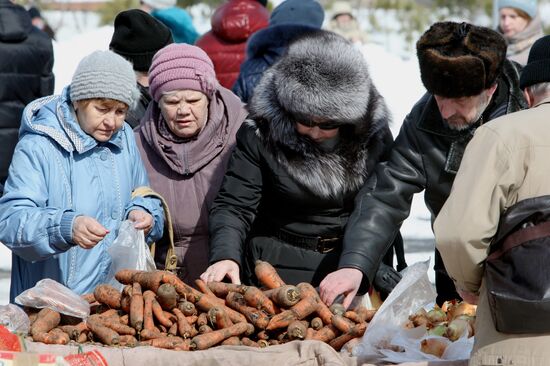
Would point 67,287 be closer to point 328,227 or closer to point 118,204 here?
point 118,204

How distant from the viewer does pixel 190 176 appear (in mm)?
4680

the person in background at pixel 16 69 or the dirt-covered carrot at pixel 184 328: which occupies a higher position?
the dirt-covered carrot at pixel 184 328

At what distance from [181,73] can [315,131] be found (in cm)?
68

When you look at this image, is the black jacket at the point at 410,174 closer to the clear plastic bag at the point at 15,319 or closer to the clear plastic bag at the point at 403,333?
the clear plastic bag at the point at 403,333

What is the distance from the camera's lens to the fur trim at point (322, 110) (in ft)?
13.5

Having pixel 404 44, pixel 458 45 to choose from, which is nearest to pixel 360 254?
pixel 458 45

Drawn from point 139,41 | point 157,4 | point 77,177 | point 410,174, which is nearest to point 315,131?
point 410,174

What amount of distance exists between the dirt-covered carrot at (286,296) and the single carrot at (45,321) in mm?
738

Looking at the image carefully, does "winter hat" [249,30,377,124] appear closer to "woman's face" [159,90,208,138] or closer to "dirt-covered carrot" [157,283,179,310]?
"woman's face" [159,90,208,138]

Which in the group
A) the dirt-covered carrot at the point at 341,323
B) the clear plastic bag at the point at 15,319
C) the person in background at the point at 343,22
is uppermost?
the dirt-covered carrot at the point at 341,323

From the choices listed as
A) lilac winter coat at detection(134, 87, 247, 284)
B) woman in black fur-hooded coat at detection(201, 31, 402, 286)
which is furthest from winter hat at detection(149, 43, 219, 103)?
woman in black fur-hooded coat at detection(201, 31, 402, 286)

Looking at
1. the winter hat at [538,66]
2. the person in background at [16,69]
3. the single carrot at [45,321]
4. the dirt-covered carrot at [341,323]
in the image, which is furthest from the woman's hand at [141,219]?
the person in background at [16,69]

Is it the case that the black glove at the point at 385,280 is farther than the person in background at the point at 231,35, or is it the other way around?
the person in background at the point at 231,35

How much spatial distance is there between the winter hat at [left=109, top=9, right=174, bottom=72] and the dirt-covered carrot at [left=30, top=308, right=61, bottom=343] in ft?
7.88
